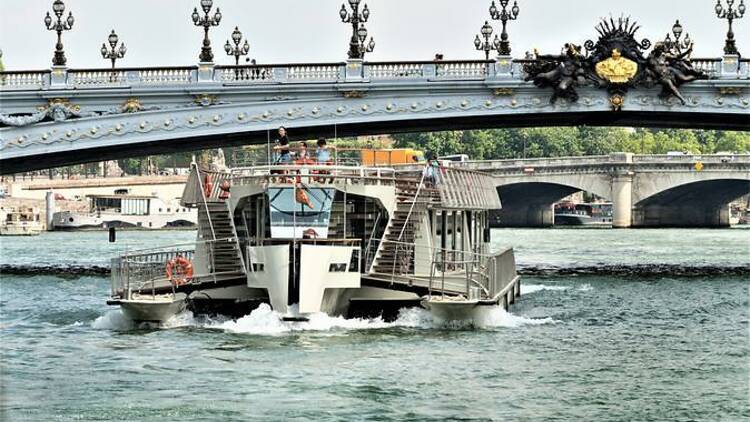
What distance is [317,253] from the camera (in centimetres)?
3775

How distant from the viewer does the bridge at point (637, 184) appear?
124 m

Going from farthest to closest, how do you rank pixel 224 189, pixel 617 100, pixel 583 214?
pixel 583 214
pixel 617 100
pixel 224 189

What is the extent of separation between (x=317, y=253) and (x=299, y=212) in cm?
121

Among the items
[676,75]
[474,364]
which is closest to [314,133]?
[676,75]

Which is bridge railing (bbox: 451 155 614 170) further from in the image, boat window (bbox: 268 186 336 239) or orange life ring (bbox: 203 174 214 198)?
boat window (bbox: 268 186 336 239)

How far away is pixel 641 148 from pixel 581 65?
11952 centimetres

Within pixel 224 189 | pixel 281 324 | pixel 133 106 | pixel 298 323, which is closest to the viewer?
pixel 298 323

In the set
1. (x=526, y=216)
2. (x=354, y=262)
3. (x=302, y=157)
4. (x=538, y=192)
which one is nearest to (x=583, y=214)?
(x=526, y=216)

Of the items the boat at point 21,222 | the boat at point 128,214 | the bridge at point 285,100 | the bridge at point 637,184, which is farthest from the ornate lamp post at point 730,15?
the boat at point 128,214

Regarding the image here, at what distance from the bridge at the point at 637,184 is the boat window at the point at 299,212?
272 feet

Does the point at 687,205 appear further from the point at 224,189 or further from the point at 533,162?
the point at 224,189

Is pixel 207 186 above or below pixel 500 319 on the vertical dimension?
above

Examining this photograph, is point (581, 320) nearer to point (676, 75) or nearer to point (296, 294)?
point (296, 294)

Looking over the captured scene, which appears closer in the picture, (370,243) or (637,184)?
(370,243)
